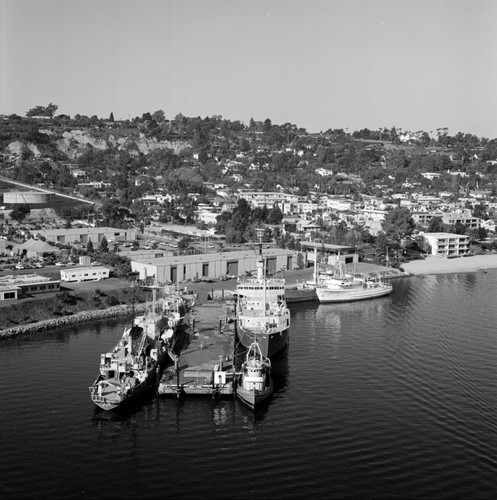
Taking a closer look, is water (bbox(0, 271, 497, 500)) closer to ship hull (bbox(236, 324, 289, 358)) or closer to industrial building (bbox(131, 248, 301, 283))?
ship hull (bbox(236, 324, 289, 358))

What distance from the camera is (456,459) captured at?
939 cm

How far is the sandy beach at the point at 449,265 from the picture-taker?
84.5 ft

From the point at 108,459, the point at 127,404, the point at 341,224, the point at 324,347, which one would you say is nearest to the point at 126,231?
the point at 341,224

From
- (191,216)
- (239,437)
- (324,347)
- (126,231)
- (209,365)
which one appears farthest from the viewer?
(191,216)

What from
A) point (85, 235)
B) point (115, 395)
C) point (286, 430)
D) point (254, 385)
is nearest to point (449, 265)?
point (85, 235)

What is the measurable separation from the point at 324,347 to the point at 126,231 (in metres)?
14.6

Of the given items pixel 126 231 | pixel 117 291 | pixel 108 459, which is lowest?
pixel 108 459

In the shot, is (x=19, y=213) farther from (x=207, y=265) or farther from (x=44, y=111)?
(x=44, y=111)

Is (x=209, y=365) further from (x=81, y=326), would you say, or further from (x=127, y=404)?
(x=81, y=326)

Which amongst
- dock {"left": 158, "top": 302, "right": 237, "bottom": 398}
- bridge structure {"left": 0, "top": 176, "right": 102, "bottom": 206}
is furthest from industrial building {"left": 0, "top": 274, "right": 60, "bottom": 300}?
bridge structure {"left": 0, "top": 176, "right": 102, "bottom": 206}

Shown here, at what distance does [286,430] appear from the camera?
10.3 metres

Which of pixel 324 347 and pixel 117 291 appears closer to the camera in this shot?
pixel 324 347

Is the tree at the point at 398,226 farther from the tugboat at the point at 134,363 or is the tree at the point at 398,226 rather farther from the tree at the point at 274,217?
the tugboat at the point at 134,363

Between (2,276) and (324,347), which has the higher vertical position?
(2,276)
